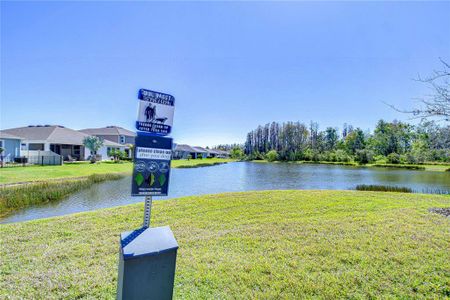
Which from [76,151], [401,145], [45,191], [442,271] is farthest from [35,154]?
[401,145]

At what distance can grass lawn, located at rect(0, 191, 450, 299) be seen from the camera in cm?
280

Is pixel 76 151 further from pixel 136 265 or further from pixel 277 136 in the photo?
pixel 277 136

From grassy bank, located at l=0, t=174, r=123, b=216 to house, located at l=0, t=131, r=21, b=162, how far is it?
13651 mm

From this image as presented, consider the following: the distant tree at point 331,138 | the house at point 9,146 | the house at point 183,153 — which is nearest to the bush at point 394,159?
the distant tree at point 331,138

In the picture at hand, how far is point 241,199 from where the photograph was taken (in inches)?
325

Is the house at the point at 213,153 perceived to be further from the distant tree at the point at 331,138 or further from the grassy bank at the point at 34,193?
the grassy bank at the point at 34,193

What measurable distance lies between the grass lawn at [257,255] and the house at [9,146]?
21.9 metres

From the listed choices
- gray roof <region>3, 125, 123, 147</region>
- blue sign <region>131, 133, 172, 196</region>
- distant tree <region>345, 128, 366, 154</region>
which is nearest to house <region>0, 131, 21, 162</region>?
gray roof <region>3, 125, 123, 147</region>

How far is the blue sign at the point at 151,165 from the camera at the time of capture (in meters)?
2.11

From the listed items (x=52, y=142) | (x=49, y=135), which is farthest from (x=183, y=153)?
(x=52, y=142)

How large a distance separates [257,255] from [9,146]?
90.3 ft

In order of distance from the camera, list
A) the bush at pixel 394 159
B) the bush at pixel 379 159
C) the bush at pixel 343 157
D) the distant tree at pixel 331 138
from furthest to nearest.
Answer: the distant tree at pixel 331 138
the bush at pixel 343 157
the bush at pixel 379 159
the bush at pixel 394 159

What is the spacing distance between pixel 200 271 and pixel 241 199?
5.16 m

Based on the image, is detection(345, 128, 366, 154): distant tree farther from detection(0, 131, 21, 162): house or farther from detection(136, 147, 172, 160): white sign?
detection(136, 147, 172, 160): white sign
